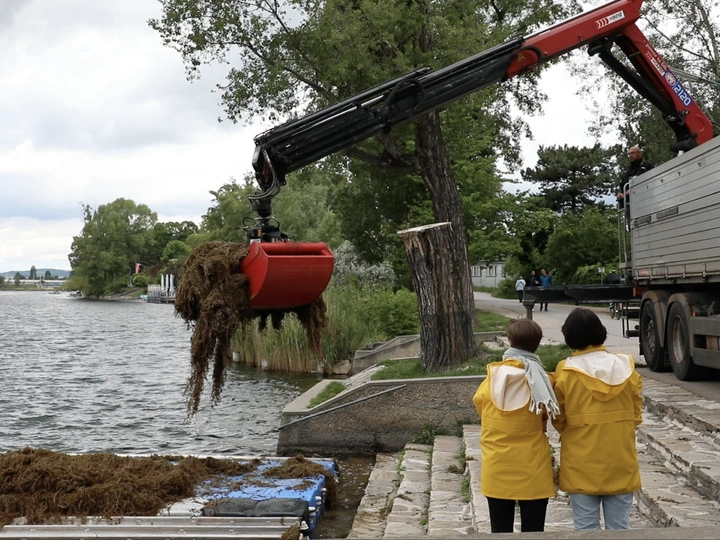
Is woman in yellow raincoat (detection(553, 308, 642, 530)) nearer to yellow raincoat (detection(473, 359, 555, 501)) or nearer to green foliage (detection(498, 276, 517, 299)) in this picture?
yellow raincoat (detection(473, 359, 555, 501))

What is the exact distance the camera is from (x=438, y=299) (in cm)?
1372

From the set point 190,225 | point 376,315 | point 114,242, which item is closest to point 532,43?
point 376,315

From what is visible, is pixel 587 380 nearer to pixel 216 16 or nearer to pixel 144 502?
pixel 144 502

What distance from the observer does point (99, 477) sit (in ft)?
28.0

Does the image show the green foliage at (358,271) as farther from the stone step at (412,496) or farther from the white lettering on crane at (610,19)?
the white lettering on crane at (610,19)

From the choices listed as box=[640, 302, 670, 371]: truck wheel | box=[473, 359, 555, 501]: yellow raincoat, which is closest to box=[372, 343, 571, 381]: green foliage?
box=[640, 302, 670, 371]: truck wheel

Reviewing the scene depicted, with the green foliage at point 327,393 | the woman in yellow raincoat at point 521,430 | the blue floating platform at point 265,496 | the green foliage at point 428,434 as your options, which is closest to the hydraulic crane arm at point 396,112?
the blue floating platform at point 265,496

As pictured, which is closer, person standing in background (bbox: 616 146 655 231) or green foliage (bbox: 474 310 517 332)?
person standing in background (bbox: 616 146 655 231)

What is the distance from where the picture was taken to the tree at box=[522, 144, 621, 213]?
60.7 metres

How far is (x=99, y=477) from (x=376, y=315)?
59.3 ft

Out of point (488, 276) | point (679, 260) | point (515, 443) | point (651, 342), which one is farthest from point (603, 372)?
point (488, 276)

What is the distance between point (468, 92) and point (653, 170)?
3.64 m

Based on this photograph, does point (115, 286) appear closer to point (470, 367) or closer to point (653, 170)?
point (470, 367)

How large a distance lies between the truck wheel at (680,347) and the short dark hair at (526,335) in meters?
6.92
